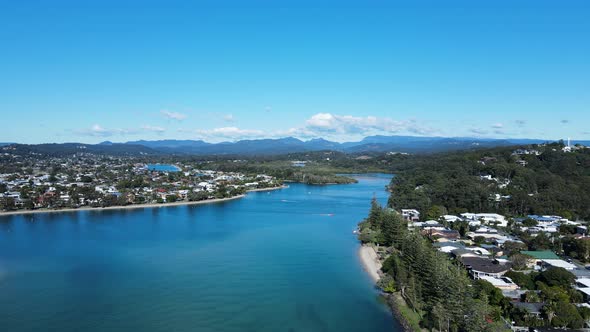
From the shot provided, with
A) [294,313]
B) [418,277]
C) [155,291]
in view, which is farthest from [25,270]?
[418,277]

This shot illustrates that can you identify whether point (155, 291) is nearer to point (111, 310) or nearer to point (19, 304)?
point (111, 310)

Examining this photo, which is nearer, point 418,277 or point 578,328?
point 578,328

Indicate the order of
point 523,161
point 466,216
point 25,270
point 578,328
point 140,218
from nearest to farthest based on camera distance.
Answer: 1. point 578,328
2. point 25,270
3. point 466,216
4. point 140,218
5. point 523,161

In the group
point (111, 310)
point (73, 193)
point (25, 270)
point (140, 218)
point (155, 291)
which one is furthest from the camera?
point (73, 193)

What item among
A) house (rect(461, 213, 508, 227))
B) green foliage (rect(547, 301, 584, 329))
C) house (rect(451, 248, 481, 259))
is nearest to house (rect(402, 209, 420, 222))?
house (rect(461, 213, 508, 227))

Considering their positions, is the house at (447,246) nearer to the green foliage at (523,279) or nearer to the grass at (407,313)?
the green foliage at (523,279)

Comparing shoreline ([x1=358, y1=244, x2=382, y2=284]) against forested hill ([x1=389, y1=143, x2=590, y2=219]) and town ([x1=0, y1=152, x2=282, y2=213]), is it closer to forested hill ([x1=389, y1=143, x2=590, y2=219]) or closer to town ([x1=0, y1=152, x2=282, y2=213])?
forested hill ([x1=389, y1=143, x2=590, y2=219])
